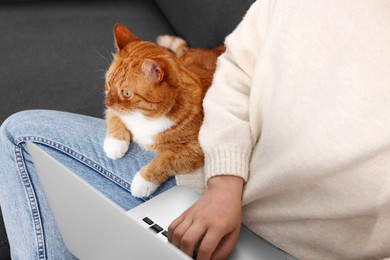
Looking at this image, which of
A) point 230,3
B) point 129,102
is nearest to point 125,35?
point 129,102

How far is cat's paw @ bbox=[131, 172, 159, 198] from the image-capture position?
901 mm

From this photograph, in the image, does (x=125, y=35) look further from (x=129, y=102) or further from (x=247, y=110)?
(x=247, y=110)

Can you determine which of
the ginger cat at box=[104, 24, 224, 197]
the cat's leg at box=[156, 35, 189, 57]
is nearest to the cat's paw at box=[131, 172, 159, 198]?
the ginger cat at box=[104, 24, 224, 197]

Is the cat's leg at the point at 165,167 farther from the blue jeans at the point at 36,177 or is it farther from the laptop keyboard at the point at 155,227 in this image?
the laptop keyboard at the point at 155,227

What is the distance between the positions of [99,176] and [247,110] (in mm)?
355

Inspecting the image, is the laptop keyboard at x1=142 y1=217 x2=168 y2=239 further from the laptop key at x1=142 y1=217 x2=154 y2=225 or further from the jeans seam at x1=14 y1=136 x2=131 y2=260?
the jeans seam at x1=14 y1=136 x2=131 y2=260

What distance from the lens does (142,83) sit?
908 mm

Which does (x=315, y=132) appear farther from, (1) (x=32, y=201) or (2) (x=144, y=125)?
(1) (x=32, y=201)

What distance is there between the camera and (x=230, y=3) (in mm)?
1316

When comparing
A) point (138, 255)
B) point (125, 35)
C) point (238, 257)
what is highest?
point (125, 35)

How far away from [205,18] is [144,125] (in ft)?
1.95

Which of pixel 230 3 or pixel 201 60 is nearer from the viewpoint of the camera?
pixel 201 60

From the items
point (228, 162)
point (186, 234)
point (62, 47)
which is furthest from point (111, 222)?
point (62, 47)

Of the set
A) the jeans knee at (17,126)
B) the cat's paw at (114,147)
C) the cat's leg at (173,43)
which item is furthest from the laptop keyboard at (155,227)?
the cat's leg at (173,43)
